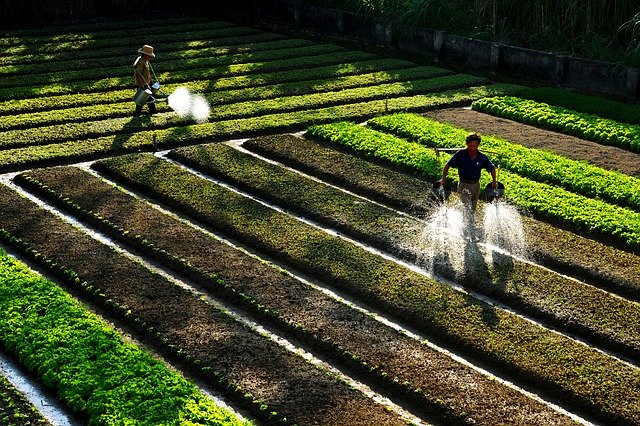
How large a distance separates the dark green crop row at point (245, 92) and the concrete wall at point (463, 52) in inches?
59.8

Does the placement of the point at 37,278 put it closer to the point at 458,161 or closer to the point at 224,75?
the point at 458,161

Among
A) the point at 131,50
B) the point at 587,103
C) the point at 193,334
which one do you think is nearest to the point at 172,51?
the point at 131,50

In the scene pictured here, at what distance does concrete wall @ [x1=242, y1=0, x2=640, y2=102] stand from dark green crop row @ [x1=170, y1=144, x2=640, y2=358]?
37.7 ft

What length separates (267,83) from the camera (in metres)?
27.7

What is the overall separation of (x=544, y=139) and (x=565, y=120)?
1.54 metres

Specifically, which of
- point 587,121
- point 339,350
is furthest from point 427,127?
point 339,350

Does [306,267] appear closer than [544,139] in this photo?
Yes

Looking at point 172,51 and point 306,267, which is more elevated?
point 172,51

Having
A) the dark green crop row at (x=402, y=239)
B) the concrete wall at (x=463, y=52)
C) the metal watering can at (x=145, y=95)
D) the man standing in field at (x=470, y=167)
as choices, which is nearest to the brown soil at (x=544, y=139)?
the concrete wall at (x=463, y=52)

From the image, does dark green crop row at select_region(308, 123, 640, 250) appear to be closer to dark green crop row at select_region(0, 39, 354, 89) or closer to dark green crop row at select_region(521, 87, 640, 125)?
dark green crop row at select_region(521, 87, 640, 125)

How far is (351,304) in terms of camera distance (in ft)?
45.4

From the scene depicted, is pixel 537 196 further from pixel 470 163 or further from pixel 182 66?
pixel 182 66

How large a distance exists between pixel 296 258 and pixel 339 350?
3.13 metres

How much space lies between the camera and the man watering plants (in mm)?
15492
